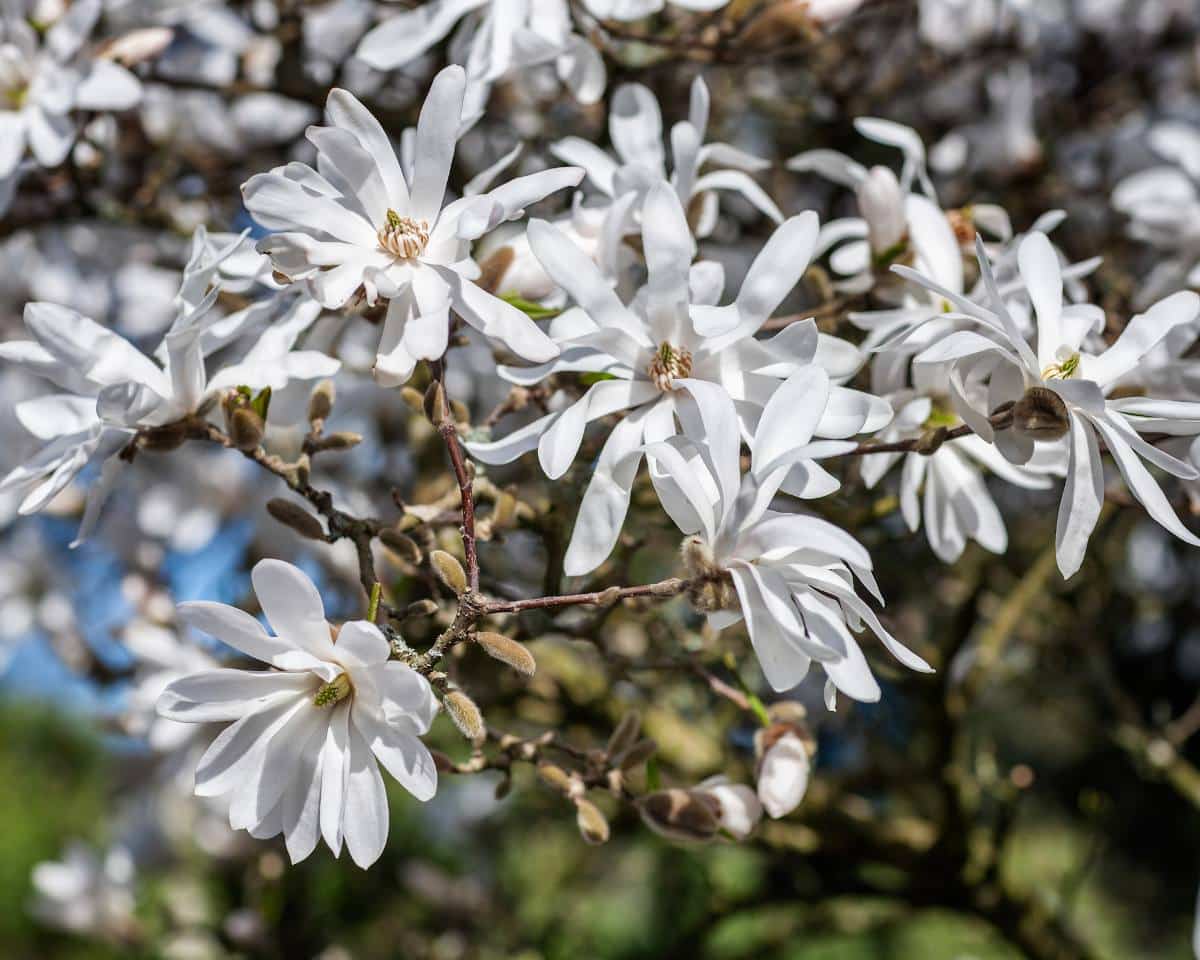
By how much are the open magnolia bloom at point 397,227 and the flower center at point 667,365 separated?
63 mm

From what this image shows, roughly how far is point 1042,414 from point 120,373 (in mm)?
461

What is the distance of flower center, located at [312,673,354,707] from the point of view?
481 mm

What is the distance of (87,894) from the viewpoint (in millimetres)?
1249

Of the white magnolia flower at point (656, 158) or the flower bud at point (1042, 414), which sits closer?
the flower bud at point (1042, 414)

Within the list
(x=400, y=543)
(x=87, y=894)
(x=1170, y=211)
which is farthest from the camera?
(x=87, y=894)

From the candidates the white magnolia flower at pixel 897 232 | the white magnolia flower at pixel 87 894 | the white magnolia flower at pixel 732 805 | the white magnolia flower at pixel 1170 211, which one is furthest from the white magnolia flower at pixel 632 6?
the white magnolia flower at pixel 87 894

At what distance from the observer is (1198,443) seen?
23.6 inches

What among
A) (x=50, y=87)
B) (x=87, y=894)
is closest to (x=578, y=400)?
(x=50, y=87)

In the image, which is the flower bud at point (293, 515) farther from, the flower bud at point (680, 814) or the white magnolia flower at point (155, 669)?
the white magnolia flower at point (155, 669)

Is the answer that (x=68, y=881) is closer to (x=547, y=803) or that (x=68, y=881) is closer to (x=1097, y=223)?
(x=547, y=803)

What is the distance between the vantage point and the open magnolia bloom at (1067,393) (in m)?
0.51

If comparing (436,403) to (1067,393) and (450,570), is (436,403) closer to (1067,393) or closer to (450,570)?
(450,570)

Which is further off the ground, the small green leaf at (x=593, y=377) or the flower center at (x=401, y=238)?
the flower center at (x=401, y=238)

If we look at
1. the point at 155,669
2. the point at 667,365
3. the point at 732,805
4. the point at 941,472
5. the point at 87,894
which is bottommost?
the point at 87,894
